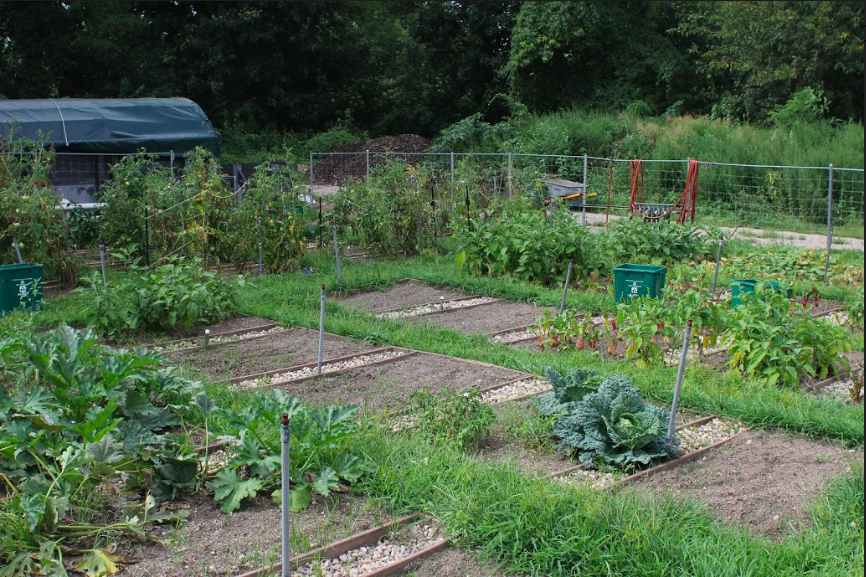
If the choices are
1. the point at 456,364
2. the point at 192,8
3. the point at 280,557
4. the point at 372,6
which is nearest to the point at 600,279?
the point at 456,364

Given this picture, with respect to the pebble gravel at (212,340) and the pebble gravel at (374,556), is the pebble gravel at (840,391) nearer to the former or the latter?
the pebble gravel at (374,556)

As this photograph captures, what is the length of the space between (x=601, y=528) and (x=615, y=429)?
104 cm

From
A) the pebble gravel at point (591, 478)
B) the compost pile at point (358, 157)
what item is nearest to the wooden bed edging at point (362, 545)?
the pebble gravel at point (591, 478)

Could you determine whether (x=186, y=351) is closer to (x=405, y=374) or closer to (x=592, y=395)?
(x=405, y=374)

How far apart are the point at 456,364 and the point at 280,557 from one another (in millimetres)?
3119

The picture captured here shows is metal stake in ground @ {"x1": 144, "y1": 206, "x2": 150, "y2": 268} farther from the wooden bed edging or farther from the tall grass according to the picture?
the tall grass

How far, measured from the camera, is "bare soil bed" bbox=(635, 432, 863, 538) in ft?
12.5

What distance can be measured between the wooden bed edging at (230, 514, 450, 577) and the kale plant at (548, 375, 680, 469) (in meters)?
1.14

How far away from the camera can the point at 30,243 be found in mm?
8969

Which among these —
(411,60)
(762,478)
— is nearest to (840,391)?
(762,478)

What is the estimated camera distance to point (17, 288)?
8.00m

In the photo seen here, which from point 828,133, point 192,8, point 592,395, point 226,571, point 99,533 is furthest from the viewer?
point 192,8

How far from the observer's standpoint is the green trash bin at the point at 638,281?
7.91 meters

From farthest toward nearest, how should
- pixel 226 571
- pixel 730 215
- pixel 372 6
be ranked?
pixel 372 6, pixel 730 215, pixel 226 571
